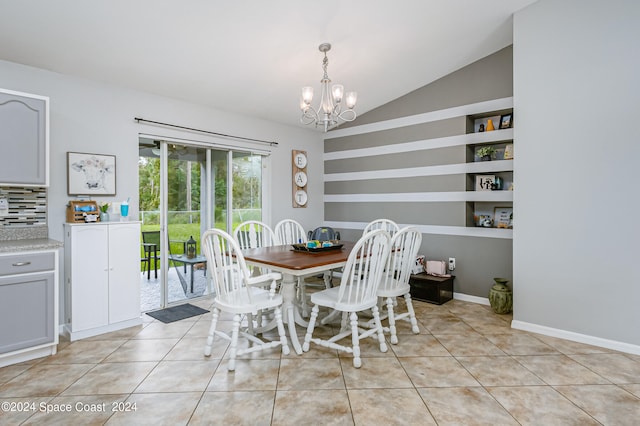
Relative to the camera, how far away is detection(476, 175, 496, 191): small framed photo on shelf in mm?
4039

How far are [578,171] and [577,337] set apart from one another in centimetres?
145

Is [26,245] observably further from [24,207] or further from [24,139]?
[24,139]

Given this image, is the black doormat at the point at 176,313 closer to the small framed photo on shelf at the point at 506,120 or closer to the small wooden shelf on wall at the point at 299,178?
the small wooden shelf on wall at the point at 299,178

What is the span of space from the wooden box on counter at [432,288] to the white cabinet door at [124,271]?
3150mm

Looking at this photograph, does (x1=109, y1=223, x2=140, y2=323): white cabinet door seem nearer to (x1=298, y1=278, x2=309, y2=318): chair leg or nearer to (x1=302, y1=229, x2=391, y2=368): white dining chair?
(x1=298, y1=278, x2=309, y2=318): chair leg

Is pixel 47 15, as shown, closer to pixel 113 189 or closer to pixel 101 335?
pixel 113 189

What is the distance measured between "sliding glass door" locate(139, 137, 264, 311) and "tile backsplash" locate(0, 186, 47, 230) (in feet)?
2.89

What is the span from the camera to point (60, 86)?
10.3ft

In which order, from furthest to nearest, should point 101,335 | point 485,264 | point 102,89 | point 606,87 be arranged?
1. point 485,264
2. point 102,89
3. point 101,335
4. point 606,87

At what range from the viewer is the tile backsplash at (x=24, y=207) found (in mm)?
2891

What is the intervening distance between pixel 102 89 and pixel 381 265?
321cm

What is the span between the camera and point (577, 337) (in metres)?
2.96

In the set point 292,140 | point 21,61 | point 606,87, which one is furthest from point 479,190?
point 21,61

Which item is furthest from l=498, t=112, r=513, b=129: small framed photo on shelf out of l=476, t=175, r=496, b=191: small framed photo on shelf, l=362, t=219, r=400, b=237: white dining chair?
l=362, t=219, r=400, b=237: white dining chair
